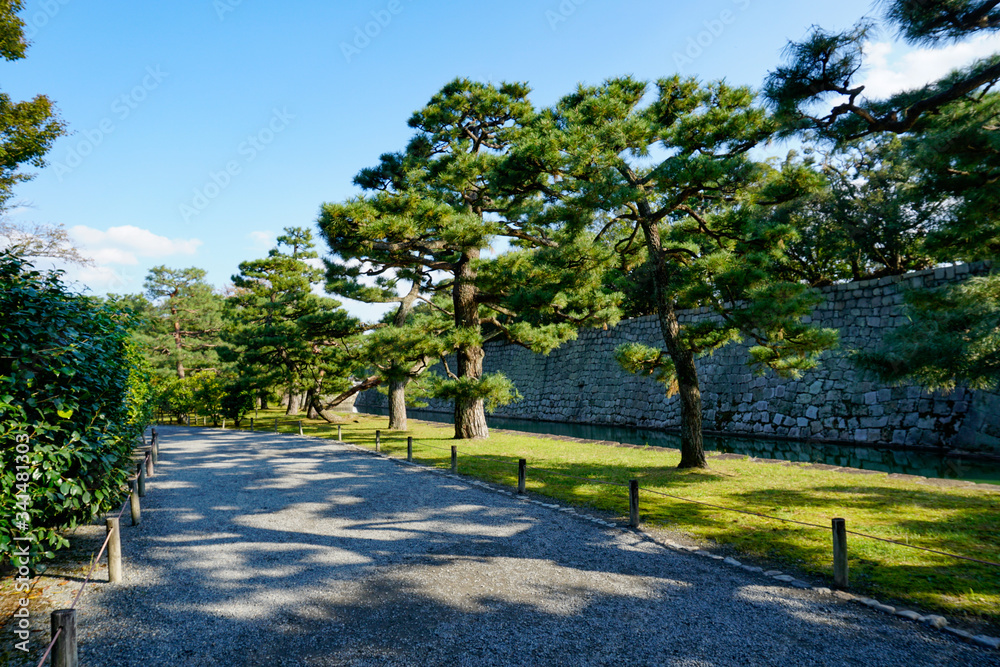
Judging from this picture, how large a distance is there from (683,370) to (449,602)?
6.86 m

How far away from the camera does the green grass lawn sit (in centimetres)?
458

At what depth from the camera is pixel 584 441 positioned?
1502cm

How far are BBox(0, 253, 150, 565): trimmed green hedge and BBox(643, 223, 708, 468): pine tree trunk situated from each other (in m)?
8.36

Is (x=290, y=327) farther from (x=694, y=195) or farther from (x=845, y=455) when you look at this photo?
(x=845, y=455)

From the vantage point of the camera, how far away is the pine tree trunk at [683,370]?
9.66m

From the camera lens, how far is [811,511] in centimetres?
686

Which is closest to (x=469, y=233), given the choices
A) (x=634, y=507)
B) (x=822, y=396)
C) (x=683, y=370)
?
(x=683, y=370)

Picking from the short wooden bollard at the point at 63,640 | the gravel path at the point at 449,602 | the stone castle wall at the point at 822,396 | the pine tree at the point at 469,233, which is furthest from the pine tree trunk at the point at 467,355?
the short wooden bollard at the point at 63,640

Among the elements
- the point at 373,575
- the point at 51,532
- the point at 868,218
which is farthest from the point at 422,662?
the point at 868,218

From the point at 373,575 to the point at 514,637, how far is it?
1.81 metres

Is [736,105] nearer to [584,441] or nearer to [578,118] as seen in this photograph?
[578,118]

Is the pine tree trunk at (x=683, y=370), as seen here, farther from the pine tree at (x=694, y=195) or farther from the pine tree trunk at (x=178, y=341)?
the pine tree trunk at (x=178, y=341)

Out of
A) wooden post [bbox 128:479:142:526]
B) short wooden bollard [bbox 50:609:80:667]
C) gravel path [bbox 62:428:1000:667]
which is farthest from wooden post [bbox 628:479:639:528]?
wooden post [bbox 128:479:142:526]

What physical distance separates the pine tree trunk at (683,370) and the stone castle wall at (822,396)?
2788 mm
